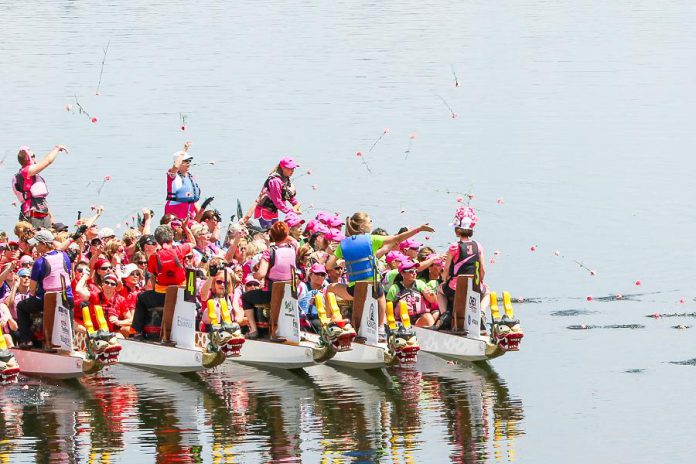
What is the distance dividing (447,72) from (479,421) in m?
45.9

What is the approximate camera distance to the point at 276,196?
3488cm

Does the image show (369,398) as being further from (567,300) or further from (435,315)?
(567,300)

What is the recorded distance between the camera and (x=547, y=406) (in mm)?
25812

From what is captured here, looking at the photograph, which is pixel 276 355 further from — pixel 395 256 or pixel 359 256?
pixel 395 256

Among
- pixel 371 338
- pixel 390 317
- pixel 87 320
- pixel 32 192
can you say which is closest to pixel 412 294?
pixel 371 338

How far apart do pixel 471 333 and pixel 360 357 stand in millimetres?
1840

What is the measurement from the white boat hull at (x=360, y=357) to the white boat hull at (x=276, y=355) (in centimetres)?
31

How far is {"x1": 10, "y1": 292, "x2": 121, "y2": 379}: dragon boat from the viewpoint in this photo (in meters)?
25.4

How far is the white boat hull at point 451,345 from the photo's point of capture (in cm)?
2756

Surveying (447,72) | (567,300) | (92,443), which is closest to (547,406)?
(92,443)

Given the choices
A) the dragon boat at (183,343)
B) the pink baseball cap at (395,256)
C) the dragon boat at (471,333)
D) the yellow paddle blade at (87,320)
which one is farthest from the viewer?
the pink baseball cap at (395,256)

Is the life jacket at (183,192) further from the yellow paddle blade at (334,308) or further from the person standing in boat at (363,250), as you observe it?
the yellow paddle blade at (334,308)

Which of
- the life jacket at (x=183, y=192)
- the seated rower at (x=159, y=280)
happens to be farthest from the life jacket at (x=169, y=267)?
the life jacket at (x=183, y=192)

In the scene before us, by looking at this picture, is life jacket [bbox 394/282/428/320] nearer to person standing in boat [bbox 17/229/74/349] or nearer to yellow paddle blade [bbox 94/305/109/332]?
yellow paddle blade [bbox 94/305/109/332]
